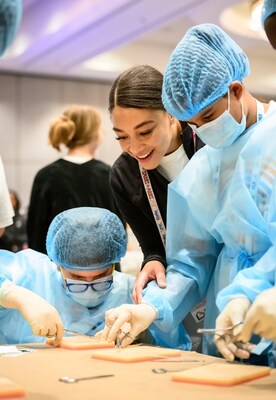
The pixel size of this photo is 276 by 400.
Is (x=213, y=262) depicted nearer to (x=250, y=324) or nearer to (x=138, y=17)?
(x=250, y=324)

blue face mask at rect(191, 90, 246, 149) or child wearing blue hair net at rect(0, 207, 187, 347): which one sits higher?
blue face mask at rect(191, 90, 246, 149)

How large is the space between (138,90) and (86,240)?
0.45 meters

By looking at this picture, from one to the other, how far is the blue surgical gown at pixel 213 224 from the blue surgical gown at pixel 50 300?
209 millimetres

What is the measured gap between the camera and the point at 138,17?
5719 mm

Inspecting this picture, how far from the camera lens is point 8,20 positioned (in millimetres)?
898

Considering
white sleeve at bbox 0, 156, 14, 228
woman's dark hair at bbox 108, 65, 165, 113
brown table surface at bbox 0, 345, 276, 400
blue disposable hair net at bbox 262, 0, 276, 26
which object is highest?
blue disposable hair net at bbox 262, 0, 276, 26

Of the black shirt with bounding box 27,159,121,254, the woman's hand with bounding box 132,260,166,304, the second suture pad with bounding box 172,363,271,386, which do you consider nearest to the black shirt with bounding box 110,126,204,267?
the woman's hand with bounding box 132,260,166,304

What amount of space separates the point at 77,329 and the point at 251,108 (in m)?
0.85

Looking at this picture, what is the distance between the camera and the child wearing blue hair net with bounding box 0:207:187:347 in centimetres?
194

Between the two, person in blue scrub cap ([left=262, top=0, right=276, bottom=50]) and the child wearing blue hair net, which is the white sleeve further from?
person in blue scrub cap ([left=262, top=0, right=276, bottom=50])

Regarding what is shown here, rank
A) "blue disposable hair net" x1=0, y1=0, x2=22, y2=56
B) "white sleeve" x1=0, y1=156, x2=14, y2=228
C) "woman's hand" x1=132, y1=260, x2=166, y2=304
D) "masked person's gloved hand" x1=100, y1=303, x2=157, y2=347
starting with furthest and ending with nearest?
"white sleeve" x1=0, y1=156, x2=14, y2=228, "woman's hand" x1=132, y1=260, x2=166, y2=304, "masked person's gloved hand" x1=100, y1=303, x2=157, y2=347, "blue disposable hair net" x1=0, y1=0, x2=22, y2=56

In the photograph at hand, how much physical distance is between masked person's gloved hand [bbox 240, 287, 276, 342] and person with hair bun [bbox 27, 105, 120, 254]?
1.98 meters

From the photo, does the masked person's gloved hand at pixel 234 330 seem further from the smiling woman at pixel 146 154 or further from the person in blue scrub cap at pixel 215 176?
the smiling woman at pixel 146 154

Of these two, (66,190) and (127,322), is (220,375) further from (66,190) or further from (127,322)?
(66,190)
